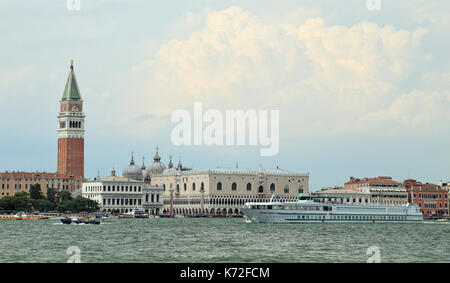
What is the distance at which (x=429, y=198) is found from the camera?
13625cm

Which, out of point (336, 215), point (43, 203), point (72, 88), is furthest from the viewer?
point (72, 88)

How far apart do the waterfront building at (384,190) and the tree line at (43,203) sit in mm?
47251

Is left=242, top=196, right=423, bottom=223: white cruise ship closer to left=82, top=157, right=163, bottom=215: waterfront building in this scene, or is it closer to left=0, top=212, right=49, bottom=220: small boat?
left=0, top=212, right=49, bottom=220: small boat

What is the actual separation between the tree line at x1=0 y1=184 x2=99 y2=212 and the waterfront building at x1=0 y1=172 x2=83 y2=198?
7.33 metres

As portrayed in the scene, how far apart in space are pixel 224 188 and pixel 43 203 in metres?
35.3

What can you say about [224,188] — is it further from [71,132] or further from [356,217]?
[356,217]

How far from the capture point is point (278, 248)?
39375mm

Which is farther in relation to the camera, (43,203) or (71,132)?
(71,132)

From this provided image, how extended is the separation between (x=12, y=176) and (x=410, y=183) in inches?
2630

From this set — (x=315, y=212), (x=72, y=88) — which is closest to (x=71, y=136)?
(x=72, y=88)

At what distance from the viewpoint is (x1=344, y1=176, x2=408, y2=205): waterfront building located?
13500cm

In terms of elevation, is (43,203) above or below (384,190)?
below
